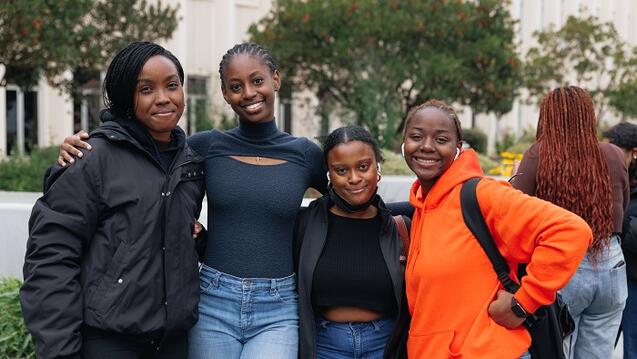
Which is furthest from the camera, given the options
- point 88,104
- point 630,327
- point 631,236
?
point 88,104

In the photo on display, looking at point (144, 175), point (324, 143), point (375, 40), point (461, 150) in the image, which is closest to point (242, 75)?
point (324, 143)

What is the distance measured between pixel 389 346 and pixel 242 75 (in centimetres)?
133

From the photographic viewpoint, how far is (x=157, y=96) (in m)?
2.78

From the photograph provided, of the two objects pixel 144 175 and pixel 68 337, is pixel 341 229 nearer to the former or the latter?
pixel 144 175

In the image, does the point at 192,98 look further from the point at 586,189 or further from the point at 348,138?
the point at 348,138

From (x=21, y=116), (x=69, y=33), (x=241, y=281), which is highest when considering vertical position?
(x=69, y=33)

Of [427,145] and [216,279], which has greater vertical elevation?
[427,145]

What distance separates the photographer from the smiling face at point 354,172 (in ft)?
10.2

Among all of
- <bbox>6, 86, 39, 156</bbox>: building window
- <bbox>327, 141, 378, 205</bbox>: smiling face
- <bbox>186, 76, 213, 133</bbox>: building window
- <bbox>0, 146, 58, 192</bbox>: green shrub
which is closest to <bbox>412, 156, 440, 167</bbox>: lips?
<bbox>327, 141, 378, 205</bbox>: smiling face

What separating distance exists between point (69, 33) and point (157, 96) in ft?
33.5

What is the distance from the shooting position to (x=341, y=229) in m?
3.19

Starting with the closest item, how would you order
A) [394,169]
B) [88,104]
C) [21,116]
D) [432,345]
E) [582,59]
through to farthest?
[432,345], [394,169], [88,104], [21,116], [582,59]

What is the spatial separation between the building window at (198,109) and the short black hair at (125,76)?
12.7m

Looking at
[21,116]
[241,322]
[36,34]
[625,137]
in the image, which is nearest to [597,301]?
[625,137]
